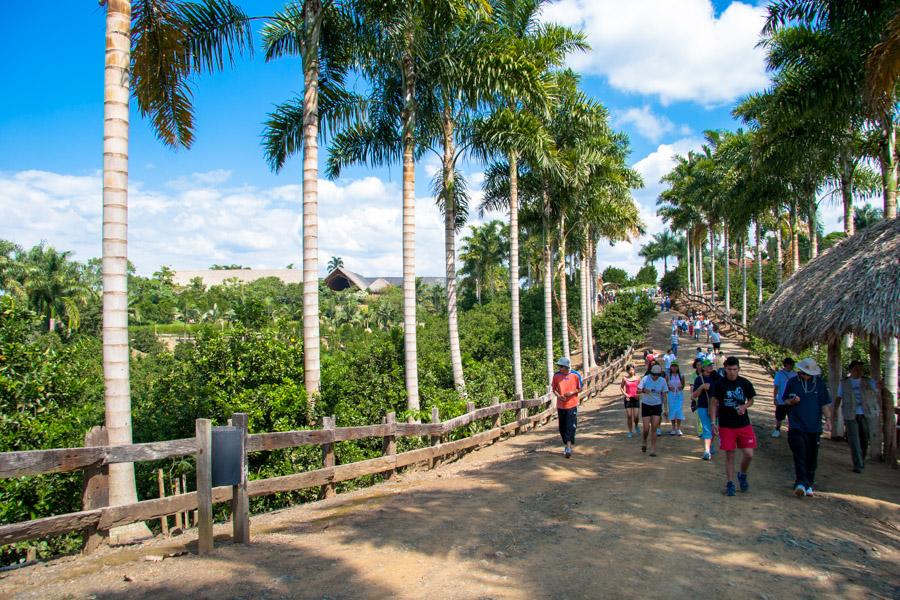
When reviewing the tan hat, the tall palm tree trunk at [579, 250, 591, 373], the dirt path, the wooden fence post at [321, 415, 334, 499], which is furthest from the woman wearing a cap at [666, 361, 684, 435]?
the tall palm tree trunk at [579, 250, 591, 373]

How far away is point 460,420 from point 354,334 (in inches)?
1433

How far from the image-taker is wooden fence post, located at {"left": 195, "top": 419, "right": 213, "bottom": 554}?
526 centimetres

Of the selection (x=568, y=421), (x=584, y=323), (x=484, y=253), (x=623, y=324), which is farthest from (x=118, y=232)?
(x=484, y=253)

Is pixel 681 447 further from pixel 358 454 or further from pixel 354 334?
pixel 354 334

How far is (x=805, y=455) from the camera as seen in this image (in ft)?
26.0

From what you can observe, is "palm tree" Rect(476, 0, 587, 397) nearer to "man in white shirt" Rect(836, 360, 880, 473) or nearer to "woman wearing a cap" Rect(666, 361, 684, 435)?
"woman wearing a cap" Rect(666, 361, 684, 435)

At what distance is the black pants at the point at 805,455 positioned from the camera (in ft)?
25.7

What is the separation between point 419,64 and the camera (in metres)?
13.7

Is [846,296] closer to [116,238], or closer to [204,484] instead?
[204,484]

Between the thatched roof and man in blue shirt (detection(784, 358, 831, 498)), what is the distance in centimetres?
193

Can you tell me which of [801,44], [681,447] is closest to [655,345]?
[801,44]

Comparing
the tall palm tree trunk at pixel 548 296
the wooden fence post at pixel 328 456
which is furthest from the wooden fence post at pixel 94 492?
the tall palm tree trunk at pixel 548 296

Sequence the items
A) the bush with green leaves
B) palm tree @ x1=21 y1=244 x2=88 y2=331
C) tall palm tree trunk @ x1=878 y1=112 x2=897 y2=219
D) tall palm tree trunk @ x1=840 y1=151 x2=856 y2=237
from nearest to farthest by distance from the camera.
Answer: tall palm tree trunk @ x1=878 y1=112 x2=897 y2=219 → tall palm tree trunk @ x1=840 y1=151 x2=856 y2=237 → the bush with green leaves → palm tree @ x1=21 y1=244 x2=88 y2=331

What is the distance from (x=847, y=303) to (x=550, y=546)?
23.3ft
